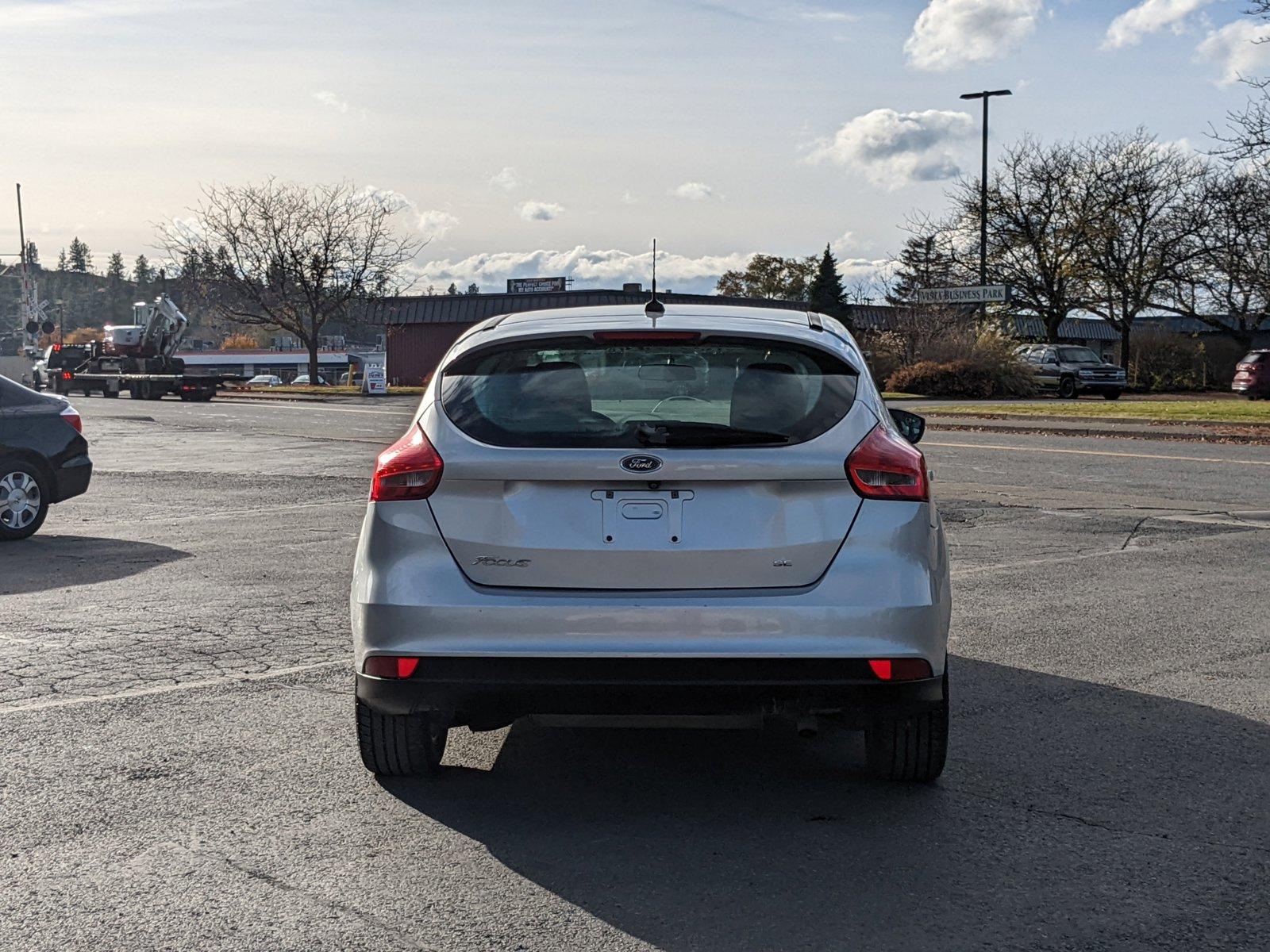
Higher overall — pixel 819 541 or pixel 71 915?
pixel 819 541

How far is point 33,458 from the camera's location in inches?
479

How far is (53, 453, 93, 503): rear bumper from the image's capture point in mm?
12289

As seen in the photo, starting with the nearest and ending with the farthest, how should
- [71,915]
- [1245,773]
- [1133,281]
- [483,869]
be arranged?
[71,915]
[483,869]
[1245,773]
[1133,281]

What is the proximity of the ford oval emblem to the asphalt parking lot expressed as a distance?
43.8 inches

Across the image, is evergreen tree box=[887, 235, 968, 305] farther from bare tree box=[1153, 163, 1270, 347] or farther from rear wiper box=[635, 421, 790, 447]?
rear wiper box=[635, 421, 790, 447]

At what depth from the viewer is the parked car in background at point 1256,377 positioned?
37.3 meters

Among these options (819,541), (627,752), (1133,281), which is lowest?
(627,752)

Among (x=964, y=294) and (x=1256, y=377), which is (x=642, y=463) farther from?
(x=964, y=294)

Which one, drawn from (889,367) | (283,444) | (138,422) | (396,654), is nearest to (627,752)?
(396,654)

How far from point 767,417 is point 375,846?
68.4 inches

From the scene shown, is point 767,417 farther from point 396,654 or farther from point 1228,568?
point 1228,568

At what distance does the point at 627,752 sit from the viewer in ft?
17.8

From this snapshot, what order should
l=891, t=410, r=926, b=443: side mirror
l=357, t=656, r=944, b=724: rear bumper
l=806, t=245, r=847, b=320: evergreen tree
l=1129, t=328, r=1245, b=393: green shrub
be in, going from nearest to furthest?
l=357, t=656, r=944, b=724: rear bumper
l=891, t=410, r=926, b=443: side mirror
l=1129, t=328, r=1245, b=393: green shrub
l=806, t=245, r=847, b=320: evergreen tree

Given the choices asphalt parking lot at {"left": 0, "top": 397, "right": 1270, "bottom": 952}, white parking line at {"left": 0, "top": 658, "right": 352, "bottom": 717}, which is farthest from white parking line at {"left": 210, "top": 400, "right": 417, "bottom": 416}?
white parking line at {"left": 0, "top": 658, "right": 352, "bottom": 717}
